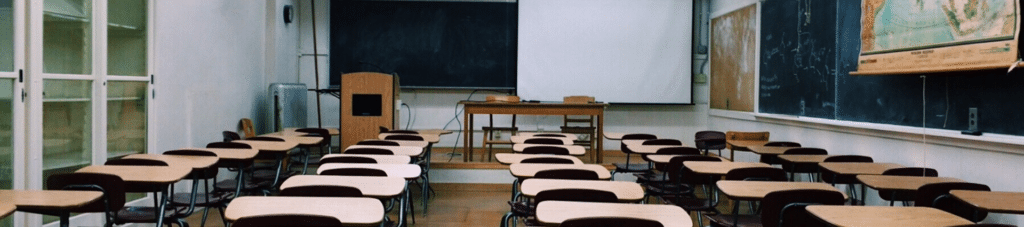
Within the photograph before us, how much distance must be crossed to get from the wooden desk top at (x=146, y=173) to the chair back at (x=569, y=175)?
1.84 meters

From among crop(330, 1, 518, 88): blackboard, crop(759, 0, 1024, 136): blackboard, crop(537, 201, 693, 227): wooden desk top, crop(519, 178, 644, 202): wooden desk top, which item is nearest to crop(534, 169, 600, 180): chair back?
crop(519, 178, 644, 202): wooden desk top

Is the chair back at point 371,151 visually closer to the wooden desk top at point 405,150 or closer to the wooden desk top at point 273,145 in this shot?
the wooden desk top at point 405,150

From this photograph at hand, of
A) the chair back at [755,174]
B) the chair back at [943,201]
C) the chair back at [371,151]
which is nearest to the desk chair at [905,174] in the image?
the chair back at [943,201]

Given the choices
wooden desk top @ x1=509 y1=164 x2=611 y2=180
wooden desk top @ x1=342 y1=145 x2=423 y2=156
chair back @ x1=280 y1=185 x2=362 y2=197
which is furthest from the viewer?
wooden desk top @ x1=342 y1=145 x2=423 y2=156

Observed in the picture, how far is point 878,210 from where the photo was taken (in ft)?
10.0

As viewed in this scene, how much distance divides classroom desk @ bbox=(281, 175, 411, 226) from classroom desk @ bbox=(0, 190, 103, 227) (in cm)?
80

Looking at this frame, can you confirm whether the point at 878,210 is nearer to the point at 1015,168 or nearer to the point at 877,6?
the point at 1015,168

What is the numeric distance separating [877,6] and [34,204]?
5634 millimetres

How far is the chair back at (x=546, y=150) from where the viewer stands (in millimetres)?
5840

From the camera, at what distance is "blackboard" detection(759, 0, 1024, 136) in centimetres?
476

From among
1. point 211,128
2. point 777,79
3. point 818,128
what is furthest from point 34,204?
point 777,79

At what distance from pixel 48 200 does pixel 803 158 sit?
15.1 feet

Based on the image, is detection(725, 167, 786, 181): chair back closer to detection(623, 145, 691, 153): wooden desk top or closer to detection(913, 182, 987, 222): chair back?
detection(913, 182, 987, 222): chair back

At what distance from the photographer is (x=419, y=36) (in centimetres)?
1065
